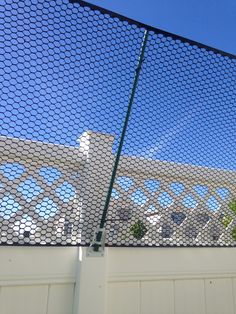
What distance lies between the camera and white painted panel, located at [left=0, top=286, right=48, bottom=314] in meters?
0.97

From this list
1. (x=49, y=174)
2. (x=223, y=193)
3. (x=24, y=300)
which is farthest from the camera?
(x=223, y=193)

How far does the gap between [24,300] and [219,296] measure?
841 millimetres

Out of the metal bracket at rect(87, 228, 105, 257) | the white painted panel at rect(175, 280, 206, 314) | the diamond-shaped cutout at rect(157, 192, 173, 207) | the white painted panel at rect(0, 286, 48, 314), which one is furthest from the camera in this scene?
the diamond-shaped cutout at rect(157, 192, 173, 207)

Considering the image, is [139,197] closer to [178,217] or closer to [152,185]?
[152,185]

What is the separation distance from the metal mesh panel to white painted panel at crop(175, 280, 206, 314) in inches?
6.5

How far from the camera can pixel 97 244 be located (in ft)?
3.57

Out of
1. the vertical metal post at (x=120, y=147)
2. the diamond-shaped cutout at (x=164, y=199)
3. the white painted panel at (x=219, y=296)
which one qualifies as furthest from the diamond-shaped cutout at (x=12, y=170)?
the white painted panel at (x=219, y=296)

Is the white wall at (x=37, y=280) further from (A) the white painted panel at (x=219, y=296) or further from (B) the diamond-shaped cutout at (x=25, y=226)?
(A) the white painted panel at (x=219, y=296)

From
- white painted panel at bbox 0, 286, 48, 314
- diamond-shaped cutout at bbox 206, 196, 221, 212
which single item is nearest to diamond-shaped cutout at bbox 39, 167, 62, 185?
white painted panel at bbox 0, 286, 48, 314

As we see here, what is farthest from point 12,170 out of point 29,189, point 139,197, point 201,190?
point 201,190

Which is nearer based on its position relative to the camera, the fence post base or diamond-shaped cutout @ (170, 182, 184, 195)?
the fence post base

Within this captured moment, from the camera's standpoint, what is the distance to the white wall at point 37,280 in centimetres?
98

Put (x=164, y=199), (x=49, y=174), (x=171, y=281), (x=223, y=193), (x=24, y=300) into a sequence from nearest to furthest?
(x=24, y=300)
(x=49, y=174)
(x=171, y=281)
(x=164, y=199)
(x=223, y=193)

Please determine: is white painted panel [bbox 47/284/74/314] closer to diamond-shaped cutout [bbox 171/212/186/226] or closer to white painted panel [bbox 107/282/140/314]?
white painted panel [bbox 107/282/140/314]
